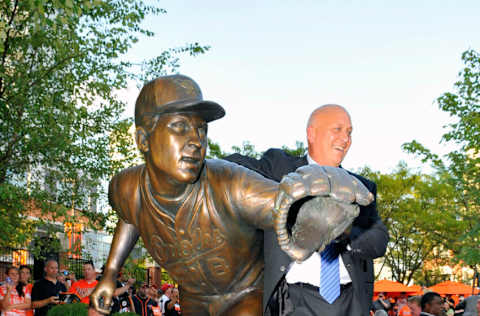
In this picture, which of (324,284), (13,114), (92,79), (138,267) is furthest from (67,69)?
(324,284)

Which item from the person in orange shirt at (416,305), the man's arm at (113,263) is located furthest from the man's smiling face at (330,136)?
the person in orange shirt at (416,305)

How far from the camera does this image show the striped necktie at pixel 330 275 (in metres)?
3.09

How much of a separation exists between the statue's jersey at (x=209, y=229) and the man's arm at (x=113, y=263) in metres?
0.21

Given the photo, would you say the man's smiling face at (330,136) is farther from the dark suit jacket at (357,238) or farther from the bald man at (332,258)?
the dark suit jacket at (357,238)

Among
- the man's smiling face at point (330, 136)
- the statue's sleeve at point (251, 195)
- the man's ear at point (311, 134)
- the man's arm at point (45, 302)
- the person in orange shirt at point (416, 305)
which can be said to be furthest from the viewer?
the person in orange shirt at point (416, 305)

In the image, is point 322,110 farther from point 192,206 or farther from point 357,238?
point 192,206

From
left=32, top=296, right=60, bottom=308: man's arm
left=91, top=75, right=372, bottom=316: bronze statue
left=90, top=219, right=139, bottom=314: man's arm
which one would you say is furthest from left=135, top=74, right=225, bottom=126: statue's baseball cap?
left=32, top=296, right=60, bottom=308: man's arm

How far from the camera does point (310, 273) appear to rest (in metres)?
3.25

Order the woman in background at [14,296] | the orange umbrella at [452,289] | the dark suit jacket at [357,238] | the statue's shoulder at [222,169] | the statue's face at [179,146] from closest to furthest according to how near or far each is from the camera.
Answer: the statue's face at [179,146]
the statue's shoulder at [222,169]
the dark suit jacket at [357,238]
the woman in background at [14,296]
the orange umbrella at [452,289]

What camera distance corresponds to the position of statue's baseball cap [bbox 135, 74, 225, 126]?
238cm

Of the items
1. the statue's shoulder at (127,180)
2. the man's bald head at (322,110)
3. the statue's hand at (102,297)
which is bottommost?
the statue's hand at (102,297)

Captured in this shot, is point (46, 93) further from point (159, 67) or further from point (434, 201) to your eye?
point (434, 201)

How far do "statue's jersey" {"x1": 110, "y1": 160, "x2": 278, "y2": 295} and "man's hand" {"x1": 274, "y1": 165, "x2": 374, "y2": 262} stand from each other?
1.72 feet

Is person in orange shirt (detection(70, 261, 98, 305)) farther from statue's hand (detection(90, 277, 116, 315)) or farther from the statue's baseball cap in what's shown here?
the statue's baseball cap
